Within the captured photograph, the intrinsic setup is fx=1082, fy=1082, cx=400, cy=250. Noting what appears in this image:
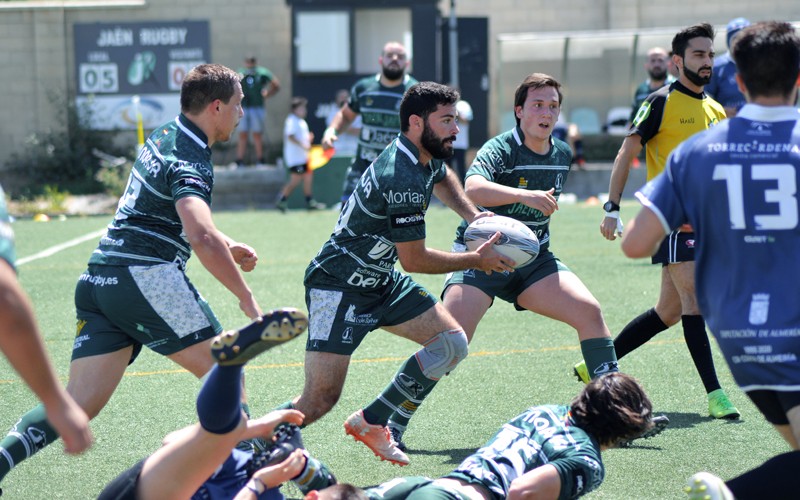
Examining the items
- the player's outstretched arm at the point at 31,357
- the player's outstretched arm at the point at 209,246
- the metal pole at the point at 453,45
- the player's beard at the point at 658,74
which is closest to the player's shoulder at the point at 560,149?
the player's outstretched arm at the point at 209,246

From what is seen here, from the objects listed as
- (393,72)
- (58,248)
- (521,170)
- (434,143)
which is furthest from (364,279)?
(58,248)

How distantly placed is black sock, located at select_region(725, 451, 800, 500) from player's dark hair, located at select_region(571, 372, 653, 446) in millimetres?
729

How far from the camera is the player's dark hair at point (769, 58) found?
3.43 meters

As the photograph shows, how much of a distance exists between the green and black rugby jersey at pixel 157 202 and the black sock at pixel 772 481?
2.46 m

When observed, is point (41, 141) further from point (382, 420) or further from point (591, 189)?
point (382, 420)

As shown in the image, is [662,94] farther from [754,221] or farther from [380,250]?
[754,221]

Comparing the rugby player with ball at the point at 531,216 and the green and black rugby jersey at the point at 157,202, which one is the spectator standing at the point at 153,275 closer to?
the green and black rugby jersey at the point at 157,202

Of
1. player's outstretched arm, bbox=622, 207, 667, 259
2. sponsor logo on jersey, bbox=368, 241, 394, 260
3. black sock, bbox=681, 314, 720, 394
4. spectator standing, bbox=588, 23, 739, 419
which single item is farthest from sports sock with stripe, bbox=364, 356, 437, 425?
player's outstretched arm, bbox=622, 207, 667, 259

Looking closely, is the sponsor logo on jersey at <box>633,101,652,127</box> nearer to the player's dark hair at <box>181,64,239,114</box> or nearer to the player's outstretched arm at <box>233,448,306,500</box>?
the player's dark hair at <box>181,64,239,114</box>

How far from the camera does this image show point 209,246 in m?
4.43

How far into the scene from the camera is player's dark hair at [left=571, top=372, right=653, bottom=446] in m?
4.08

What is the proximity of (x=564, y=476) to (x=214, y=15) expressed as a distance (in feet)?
66.2

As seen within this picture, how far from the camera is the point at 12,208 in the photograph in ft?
65.3

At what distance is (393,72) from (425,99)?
17.7 ft
